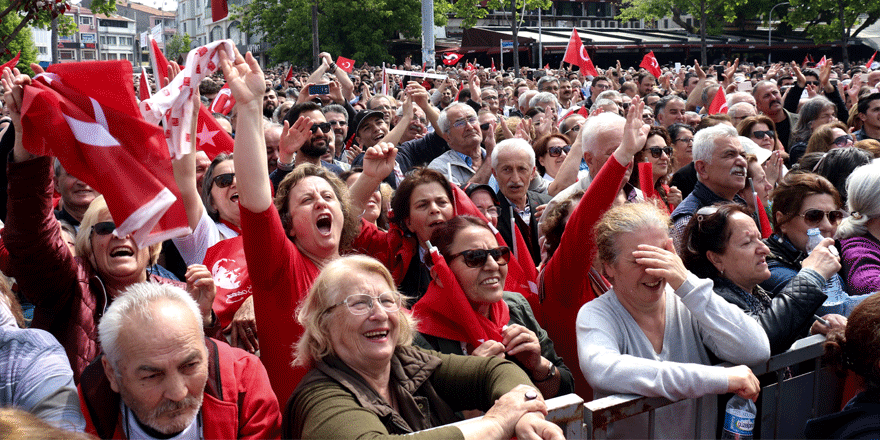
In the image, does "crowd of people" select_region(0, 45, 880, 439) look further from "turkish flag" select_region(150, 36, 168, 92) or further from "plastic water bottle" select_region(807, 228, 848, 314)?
"turkish flag" select_region(150, 36, 168, 92)

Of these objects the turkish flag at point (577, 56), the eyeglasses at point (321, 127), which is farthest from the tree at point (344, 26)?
the eyeglasses at point (321, 127)

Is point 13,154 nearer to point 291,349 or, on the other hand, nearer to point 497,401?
point 291,349

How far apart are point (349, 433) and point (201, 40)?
99145mm

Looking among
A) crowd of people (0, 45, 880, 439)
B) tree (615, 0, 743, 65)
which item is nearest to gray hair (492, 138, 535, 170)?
crowd of people (0, 45, 880, 439)

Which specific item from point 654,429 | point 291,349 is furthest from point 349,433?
point 654,429

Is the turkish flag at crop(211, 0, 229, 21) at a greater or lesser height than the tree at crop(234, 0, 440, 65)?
lesser

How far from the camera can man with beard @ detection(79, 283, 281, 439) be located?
248 cm

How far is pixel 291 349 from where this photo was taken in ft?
10.5

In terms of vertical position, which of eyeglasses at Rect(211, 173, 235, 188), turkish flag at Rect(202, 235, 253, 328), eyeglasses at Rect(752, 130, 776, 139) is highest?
eyeglasses at Rect(752, 130, 776, 139)

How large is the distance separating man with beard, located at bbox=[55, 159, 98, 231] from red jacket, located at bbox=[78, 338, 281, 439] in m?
1.75

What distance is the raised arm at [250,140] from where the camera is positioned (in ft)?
9.90

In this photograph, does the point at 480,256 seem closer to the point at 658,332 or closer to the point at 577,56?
the point at 658,332

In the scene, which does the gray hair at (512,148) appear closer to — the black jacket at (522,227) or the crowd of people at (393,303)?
the black jacket at (522,227)

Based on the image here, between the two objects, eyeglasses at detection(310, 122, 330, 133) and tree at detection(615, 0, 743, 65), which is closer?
eyeglasses at detection(310, 122, 330, 133)
